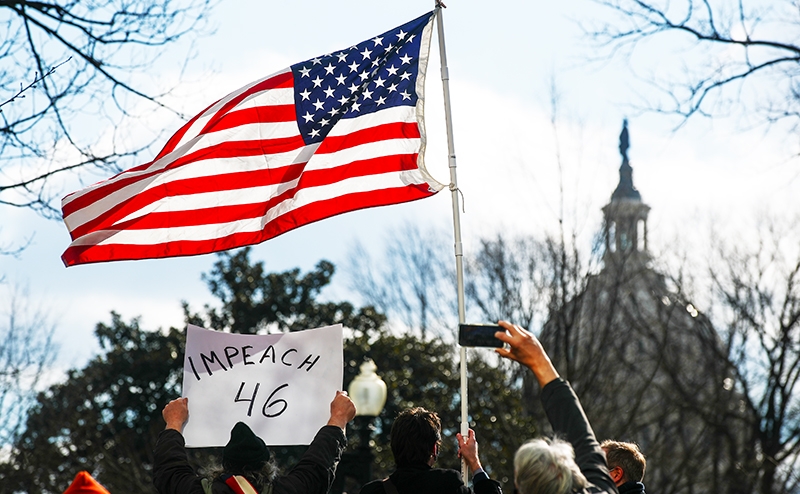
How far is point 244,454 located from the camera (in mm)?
4504

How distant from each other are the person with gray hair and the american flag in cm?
343

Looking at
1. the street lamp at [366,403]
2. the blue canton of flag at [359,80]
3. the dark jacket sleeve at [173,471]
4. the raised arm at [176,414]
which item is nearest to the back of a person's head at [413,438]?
the dark jacket sleeve at [173,471]

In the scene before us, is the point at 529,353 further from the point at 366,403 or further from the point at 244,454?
the point at 366,403

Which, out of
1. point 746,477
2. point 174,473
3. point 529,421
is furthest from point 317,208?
point 746,477

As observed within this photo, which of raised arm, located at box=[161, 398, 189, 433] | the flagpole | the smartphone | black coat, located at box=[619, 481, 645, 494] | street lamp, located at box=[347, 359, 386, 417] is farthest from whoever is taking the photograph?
street lamp, located at box=[347, 359, 386, 417]

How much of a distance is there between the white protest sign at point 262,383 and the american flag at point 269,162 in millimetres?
1479

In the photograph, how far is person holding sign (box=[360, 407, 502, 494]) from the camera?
4.65 m

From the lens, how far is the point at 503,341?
3814mm

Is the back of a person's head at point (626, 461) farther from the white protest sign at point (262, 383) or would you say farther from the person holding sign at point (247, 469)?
the white protest sign at point (262, 383)

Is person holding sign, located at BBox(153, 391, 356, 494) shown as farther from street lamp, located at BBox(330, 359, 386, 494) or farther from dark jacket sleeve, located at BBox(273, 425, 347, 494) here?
street lamp, located at BBox(330, 359, 386, 494)

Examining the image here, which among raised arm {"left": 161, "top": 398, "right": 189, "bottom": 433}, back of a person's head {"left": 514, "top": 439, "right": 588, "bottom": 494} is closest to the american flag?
raised arm {"left": 161, "top": 398, "right": 189, "bottom": 433}

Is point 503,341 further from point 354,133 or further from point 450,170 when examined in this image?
point 354,133

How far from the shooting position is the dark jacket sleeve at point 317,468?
4.47m

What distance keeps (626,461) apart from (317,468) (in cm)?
168
